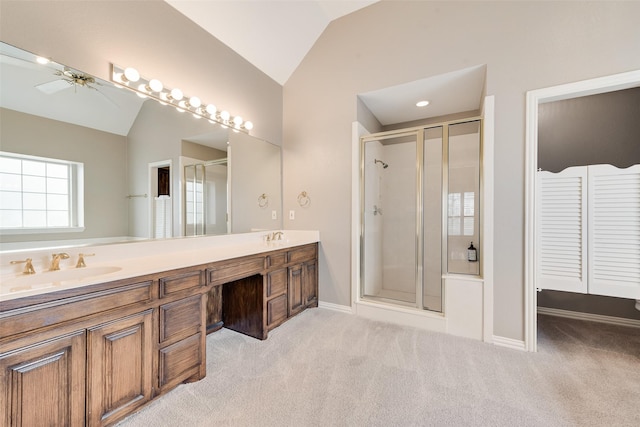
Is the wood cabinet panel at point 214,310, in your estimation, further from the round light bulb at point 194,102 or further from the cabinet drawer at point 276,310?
the round light bulb at point 194,102

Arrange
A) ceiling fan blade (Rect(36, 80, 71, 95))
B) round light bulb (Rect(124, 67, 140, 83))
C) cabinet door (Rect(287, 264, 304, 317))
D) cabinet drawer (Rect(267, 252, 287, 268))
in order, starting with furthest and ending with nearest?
cabinet door (Rect(287, 264, 304, 317))
cabinet drawer (Rect(267, 252, 287, 268))
round light bulb (Rect(124, 67, 140, 83))
ceiling fan blade (Rect(36, 80, 71, 95))

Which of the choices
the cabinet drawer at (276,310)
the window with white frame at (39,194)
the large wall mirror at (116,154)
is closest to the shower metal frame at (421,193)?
the cabinet drawer at (276,310)

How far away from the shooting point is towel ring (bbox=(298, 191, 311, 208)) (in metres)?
3.07

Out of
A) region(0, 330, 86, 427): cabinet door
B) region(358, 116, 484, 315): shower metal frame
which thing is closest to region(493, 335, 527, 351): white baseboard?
region(358, 116, 484, 315): shower metal frame

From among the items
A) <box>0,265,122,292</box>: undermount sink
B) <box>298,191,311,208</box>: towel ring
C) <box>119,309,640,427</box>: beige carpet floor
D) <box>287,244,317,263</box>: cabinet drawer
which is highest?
<box>298,191,311,208</box>: towel ring

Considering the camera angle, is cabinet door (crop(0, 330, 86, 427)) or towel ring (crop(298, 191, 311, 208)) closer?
cabinet door (crop(0, 330, 86, 427))

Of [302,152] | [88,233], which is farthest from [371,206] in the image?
[88,233]

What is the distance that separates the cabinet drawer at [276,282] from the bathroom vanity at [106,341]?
0.36m

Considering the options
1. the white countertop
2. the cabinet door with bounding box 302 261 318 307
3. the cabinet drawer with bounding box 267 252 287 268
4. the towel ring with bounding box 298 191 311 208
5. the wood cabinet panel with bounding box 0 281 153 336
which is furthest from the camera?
the towel ring with bounding box 298 191 311 208

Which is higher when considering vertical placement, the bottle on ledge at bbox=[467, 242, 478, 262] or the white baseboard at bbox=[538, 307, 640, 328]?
the bottle on ledge at bbox=[467, 242, 478, 262]

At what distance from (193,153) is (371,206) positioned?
1.96m

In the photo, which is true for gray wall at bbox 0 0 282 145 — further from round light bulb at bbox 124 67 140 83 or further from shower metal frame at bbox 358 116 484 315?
shower metal frame at bbox 358 116 484 315

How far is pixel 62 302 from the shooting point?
3.63 feet

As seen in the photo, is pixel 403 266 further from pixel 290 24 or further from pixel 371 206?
pixel 290 24
